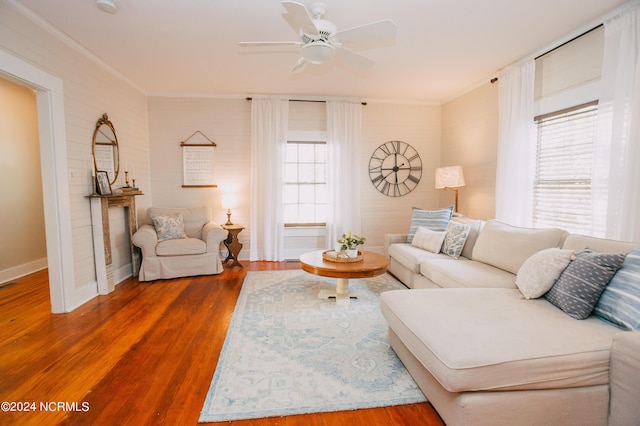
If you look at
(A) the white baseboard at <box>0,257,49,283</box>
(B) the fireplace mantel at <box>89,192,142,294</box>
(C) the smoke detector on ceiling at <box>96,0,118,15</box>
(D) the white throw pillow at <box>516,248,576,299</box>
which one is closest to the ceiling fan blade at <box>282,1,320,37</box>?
(C) the smoke detector on ceiling at <box>96,0,118,15</box>

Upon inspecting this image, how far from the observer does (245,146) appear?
16.8ft

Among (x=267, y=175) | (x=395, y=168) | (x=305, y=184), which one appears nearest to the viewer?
(x=267, y=175)

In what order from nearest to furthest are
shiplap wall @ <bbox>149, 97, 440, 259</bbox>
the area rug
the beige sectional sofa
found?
the beige sectional sofa
the area rug
shiplap wall @ <bbox>149, 97, 440, 259</bbox>

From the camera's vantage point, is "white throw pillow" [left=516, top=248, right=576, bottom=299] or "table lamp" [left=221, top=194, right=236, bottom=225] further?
"table lamp" [left=221, top=194, right=236, bottom=225]

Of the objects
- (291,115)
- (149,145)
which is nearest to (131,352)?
(149,145)

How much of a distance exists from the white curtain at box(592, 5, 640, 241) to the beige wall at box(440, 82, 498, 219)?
1464 millimetres

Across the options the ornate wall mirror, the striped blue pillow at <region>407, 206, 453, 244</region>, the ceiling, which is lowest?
the striped blue pillow at <region>407, 206, 453, 244</region>

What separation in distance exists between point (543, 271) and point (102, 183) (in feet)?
14.8

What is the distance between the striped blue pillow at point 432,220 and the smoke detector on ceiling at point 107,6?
13.1ft

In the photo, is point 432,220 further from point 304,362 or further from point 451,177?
point 304,362

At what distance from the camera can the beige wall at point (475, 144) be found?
165 inches

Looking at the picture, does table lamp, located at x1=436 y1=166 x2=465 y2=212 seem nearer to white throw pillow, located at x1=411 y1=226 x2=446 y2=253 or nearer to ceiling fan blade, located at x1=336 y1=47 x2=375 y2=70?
white throw pillow, located at x1=411 y1=226 x2=446 y2=253

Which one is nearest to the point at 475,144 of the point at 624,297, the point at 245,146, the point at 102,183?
the point at 624,297

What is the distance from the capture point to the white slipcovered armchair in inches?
156
